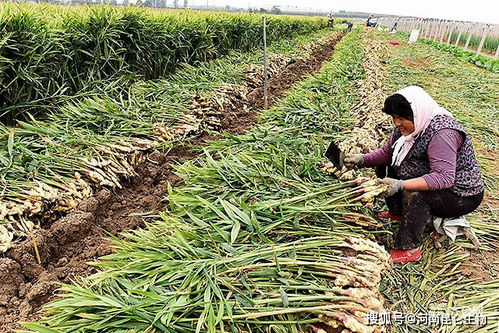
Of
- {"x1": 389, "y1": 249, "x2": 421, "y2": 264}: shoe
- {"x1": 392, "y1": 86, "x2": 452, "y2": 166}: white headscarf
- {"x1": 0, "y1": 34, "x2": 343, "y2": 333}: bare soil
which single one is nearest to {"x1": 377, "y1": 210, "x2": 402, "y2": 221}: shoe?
{"x1": 389, "y1": 249, "x2": 421, "y2": 264}: shoe

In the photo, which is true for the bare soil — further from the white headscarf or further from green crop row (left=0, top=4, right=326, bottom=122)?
the white headscarf

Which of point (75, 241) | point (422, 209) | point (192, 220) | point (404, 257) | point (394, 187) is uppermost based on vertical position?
point (394, 187)

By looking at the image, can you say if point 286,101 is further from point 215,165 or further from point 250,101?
point 215,165

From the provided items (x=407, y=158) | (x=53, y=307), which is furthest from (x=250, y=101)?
(x=53, y=307)

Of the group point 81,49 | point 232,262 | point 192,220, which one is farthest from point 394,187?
point 81,49

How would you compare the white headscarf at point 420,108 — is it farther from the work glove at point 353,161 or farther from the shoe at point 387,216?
the shoe at point 387,216

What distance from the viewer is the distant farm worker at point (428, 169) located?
2271mm

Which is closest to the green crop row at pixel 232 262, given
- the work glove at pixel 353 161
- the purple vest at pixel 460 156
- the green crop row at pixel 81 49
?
the work glove at pixel 353 161

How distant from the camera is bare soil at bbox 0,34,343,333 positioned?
7.08 feet

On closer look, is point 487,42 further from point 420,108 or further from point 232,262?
point 232,262

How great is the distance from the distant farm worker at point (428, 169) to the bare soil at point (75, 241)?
68.7 inches

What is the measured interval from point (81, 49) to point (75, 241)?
2.90m

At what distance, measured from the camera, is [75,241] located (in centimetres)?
271

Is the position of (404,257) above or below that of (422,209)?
below
